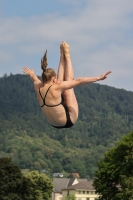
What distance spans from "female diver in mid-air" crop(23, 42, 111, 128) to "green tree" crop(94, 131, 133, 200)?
81.7 metres

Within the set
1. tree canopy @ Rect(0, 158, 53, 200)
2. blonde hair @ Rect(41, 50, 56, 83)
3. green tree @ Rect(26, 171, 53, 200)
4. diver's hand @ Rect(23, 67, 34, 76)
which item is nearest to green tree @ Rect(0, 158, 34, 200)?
tree canopy @ Rect(0, 158, 53, 200)

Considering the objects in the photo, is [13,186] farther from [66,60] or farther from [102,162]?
[66,60]

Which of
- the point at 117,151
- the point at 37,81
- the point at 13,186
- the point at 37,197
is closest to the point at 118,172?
the point at 117,151

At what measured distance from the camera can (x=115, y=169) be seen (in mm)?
103875

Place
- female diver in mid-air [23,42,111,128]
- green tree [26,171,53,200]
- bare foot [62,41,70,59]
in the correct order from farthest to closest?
green tree [26,171,53,200], bare foot [62,41,70,59], female diver in mid-air [23,42,111,128]

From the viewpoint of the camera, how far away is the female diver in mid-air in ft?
43.8

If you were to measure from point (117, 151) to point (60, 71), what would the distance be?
91.8 metres

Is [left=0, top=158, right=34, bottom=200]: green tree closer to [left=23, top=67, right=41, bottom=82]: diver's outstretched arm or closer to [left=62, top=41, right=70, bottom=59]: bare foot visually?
[left=23, top=67, right=41, bottom=82]: diver's outstretched arm

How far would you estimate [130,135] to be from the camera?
10425 cm

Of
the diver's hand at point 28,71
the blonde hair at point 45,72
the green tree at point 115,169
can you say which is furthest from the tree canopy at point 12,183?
the blonde hair at point 45,72

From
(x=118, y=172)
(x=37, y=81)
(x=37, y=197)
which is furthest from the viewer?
(x=37, y=197)

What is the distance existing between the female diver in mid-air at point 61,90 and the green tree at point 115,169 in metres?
81.7

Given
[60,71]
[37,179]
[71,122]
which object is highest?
[37,179]

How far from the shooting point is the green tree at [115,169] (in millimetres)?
99562
